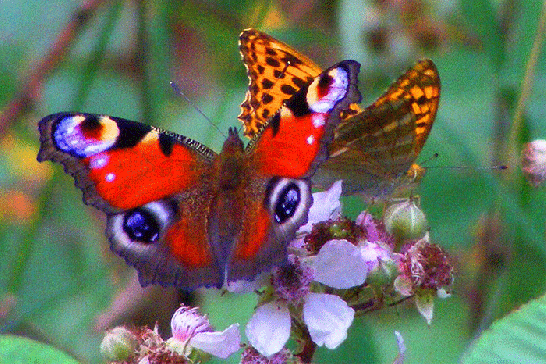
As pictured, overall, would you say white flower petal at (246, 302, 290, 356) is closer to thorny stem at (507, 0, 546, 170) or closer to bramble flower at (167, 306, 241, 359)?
bramble flower at (167, 306, 241, 359)

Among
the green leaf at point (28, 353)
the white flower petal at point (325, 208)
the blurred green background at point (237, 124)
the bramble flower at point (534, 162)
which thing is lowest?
the blurred green background at point (237, 124)

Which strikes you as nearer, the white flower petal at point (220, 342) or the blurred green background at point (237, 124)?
the white flower petal at point (220, 342)

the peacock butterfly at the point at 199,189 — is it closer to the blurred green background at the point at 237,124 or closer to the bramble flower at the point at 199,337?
the bramble flower at the point at 199,337

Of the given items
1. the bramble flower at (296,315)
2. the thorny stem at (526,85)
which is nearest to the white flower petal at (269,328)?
the bramble flower at (296,315)

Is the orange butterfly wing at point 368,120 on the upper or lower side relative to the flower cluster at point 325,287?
upper

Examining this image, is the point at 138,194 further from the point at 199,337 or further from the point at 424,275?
the point at 424,275

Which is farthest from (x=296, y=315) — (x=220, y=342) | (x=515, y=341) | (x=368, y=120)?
(x=515, y=341)

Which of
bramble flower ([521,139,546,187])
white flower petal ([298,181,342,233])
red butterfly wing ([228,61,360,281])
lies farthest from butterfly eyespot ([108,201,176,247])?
bramble flower ([521,139,546,187])
